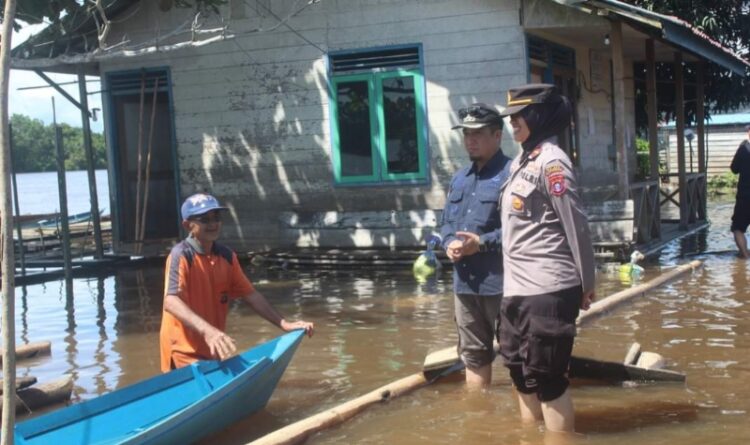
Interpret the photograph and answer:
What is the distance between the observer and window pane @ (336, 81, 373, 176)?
14219 mm

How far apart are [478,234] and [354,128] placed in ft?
28.5

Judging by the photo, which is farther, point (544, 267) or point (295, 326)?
point (295, 326)

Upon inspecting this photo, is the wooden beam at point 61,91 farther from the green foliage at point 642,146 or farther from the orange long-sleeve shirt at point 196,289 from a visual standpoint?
the green foliage at point 642,146

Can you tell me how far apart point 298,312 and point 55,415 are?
5479mm

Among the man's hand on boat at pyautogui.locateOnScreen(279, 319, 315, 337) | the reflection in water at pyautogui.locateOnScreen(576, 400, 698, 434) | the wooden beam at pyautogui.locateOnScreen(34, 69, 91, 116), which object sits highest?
the wooden beam at pyautogui.locateOnScreen(34, 69, 91, 116)

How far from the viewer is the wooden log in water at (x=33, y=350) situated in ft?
27.8

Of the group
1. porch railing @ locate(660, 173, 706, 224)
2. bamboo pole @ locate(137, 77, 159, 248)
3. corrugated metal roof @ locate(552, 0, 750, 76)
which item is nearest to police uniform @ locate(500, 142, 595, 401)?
corrugated metal roof @ locate(552, 0, 750, 76)

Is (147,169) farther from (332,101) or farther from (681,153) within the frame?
(681,153)

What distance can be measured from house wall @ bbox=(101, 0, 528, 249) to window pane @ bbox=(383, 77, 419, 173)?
302mm

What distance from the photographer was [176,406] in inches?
223

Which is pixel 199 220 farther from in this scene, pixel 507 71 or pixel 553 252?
pixel 507 71

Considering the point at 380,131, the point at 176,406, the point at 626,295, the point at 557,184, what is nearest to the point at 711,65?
the point at 380,131

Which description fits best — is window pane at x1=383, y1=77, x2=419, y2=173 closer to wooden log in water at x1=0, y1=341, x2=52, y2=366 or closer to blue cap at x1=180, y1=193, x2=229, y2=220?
wooden log in water at x1=0, y1=341, x2=52, y2=366

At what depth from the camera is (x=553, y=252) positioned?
15.9 ft
